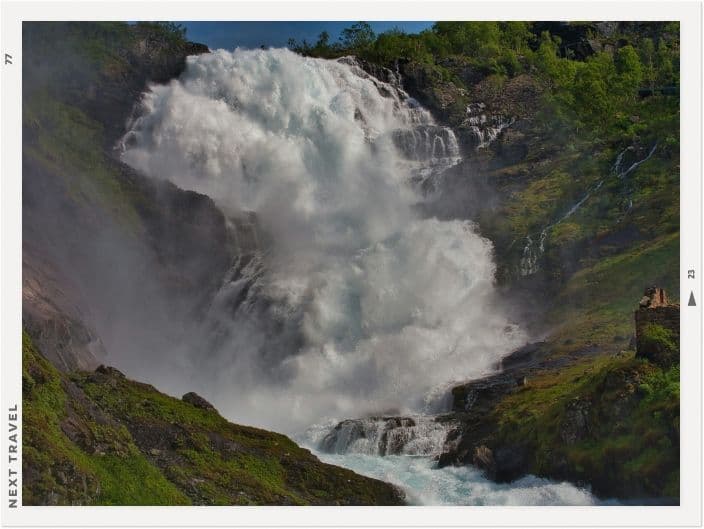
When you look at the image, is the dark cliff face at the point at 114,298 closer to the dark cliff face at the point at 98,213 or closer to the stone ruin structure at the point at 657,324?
the dark cliff face at the point at 98,213

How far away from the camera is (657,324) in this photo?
2184 centimetres

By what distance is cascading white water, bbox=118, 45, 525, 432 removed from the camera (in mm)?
34938

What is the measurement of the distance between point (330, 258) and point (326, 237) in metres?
2.79

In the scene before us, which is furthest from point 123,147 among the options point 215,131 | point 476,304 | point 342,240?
point 476,304

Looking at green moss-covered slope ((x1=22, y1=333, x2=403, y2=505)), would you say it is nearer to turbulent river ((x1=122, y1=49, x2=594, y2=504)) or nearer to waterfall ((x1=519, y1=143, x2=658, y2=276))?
turbulent river ((x1=122, y1=49, x2=594, y2=504))

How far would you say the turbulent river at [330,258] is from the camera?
33438 mm

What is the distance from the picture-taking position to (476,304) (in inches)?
1487

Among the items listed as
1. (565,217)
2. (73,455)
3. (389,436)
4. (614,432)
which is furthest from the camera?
(565,217)

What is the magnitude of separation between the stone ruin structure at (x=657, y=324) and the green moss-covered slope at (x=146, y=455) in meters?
7.73

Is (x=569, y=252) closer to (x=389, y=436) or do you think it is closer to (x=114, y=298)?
(x=389, y=436)

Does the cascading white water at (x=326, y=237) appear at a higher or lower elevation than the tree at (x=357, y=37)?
lower

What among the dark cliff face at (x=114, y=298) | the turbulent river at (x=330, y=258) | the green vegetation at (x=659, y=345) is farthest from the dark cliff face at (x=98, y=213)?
the green vegetation at (x=659, y=345)

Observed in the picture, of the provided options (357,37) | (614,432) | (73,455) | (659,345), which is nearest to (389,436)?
(614,432)

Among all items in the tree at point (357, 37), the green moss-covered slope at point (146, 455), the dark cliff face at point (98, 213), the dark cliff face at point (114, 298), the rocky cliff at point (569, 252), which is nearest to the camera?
the green moss-covered slope at point (146, 455)
